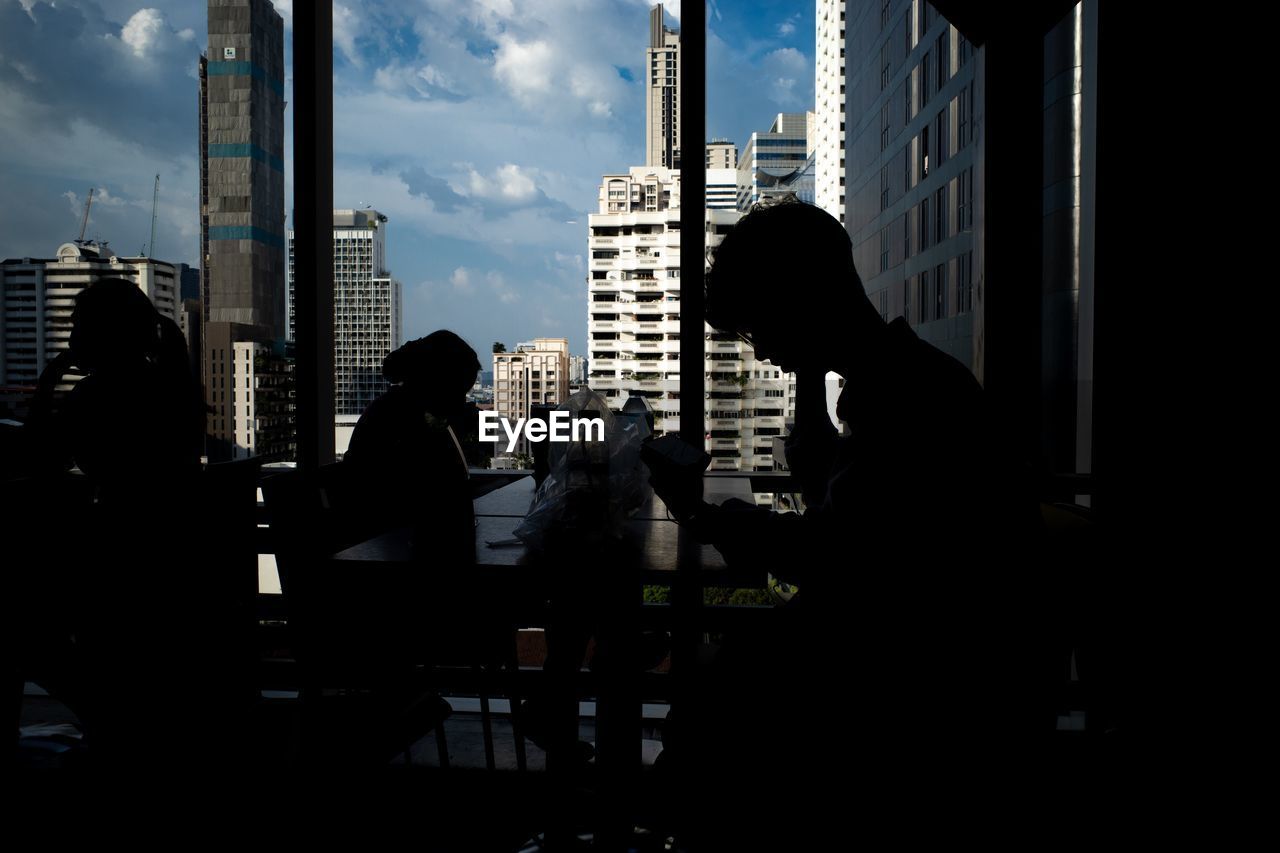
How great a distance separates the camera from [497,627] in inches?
74.4

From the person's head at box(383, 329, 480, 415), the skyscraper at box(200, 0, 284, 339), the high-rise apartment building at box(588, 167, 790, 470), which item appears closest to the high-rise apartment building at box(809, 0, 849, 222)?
the high-rise apartment building at box(588, 167, 790, 470)

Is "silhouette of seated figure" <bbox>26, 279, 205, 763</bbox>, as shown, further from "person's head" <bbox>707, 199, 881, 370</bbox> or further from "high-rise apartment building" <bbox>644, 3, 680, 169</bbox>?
"high-rise apartment building" <bbox>644, 3, 680, 169</bbox>

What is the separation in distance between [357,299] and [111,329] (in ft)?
3.17

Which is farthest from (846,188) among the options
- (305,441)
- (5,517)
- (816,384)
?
(5,517)

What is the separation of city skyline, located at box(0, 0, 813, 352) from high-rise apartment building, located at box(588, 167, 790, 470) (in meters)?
0.10

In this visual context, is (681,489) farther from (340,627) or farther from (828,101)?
(828,101)

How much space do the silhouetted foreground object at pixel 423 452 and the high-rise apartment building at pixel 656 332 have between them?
0.50 metres

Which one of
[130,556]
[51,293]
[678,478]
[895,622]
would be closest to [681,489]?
[678,478]

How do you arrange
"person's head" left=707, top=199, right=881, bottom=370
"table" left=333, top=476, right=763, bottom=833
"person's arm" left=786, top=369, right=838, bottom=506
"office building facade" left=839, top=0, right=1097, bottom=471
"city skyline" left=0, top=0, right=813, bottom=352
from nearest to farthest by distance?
"person's head" left=707, top=199, right=881, bottom=370
"table" left=333, top=476, right=763, bottom=833
"person's arm" left=786, top=369, right=838, bottom=506
"office building facade" left=839, top=0, right=1097, bottom=471
"city skyline" left=0, top=0, right=813, bottom=352

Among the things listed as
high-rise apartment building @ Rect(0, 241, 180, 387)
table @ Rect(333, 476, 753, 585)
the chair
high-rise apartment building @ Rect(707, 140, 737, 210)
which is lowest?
the chair

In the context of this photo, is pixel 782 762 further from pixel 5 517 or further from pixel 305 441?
pixel 305 441

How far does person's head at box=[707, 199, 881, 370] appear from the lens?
2.98 feet

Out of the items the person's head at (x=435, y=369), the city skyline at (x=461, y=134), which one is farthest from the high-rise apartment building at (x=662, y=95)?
the person's head at (x=435, y=369)

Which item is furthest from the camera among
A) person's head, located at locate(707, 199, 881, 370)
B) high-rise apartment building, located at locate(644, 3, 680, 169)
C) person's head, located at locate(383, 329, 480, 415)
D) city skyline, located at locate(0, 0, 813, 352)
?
city skyline, located at locate(0, 0, 813, 352)
